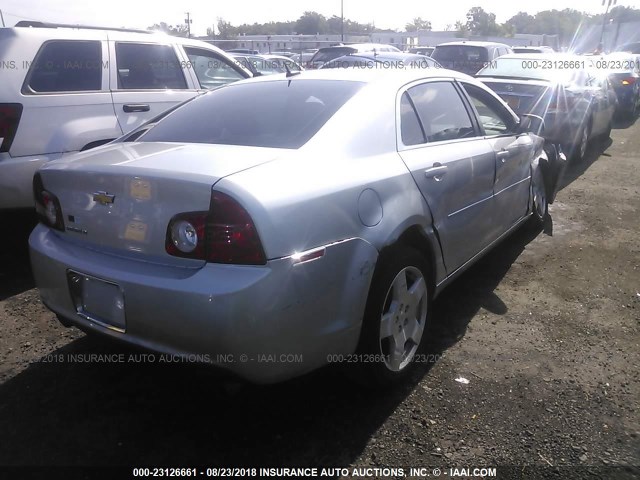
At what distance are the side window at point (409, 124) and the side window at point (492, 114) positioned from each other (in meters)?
1.20

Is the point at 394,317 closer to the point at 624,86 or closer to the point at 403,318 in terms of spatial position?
the point at 403,318

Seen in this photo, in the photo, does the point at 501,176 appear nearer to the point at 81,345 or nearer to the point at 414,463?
the point at 414,463

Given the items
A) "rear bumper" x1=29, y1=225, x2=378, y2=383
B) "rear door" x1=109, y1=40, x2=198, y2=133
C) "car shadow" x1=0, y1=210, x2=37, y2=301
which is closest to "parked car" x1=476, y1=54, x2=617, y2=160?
"rear door" x1=109, y1=40, x2=198, y2=133

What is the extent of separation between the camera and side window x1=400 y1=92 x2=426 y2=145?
2927mm

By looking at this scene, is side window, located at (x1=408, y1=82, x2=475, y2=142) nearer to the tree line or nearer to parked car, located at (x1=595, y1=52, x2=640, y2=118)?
parked car, located at (x1=595, y1=52, x2=640, y2=118)

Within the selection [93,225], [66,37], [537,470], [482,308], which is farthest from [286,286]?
[66,37]

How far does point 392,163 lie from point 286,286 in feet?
3.27

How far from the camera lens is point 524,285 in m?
4.14

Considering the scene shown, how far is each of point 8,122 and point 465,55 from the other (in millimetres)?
13505

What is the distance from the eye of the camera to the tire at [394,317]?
2.46 m

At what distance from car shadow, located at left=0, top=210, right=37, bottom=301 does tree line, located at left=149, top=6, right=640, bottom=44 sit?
2484 inches

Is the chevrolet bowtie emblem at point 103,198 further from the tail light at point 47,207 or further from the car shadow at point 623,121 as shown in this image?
the car shadow at point 623,121

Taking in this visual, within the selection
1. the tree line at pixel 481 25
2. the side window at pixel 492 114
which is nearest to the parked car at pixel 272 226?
the side window at pixel 492 114

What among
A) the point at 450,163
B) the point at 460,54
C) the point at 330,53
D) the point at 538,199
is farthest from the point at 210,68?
the point at 330,53
